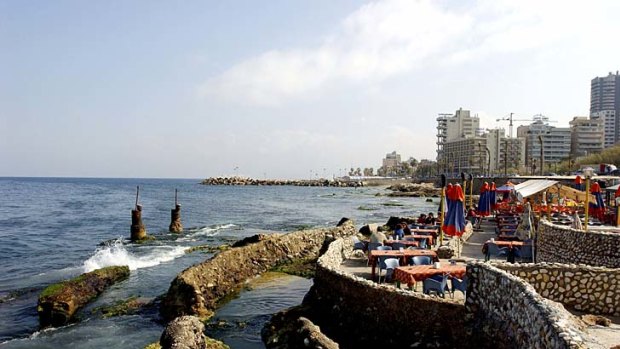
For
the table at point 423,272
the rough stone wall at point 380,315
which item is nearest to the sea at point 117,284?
the rough stone wall at point 380,315

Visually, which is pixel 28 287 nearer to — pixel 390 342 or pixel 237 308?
pixel 237 308

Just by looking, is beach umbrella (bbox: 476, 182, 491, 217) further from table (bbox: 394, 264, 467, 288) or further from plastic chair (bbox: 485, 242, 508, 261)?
table (bbox: 394, 264, 467, 288)

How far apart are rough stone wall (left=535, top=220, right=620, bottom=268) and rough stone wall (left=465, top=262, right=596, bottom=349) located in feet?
20.7

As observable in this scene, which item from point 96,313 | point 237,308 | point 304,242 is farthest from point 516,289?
point 304,242

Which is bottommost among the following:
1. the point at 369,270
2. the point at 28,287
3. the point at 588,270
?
the point at 28,287

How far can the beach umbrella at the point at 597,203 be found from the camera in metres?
23.5

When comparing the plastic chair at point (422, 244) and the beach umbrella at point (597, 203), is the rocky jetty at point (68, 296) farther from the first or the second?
the beach umbrella at point (597, 203)

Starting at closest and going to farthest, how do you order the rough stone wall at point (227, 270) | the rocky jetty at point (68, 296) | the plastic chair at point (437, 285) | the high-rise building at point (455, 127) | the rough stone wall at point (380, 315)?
the rough stone wall at point (380, 315)
the plastic chair at point (437, 285)
the rough stone wall at point (227, 270)
the rocky jetty at point (68, 296)
the high-rise building at point (455, 127)

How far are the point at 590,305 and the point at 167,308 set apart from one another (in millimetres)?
12327

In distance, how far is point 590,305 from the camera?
11.6 meters

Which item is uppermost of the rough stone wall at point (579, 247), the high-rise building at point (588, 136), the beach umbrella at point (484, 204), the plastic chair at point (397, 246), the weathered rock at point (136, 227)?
the high-rise building at point (588, 136)

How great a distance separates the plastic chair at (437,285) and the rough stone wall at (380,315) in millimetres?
742

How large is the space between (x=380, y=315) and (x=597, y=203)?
17.6 metres

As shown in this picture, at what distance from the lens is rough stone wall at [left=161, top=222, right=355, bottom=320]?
16.5 metres
